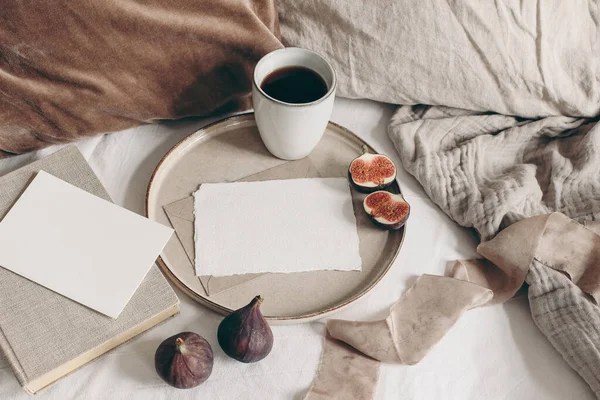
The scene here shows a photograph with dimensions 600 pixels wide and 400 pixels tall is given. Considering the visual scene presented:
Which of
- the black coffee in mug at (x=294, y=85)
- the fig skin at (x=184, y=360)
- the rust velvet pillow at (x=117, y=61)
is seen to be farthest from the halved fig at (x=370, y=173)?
the fig skin at (x=184, y=360)

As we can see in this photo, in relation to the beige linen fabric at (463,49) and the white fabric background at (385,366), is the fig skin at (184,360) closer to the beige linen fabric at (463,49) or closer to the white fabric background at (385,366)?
the white fabric background at (385,366)

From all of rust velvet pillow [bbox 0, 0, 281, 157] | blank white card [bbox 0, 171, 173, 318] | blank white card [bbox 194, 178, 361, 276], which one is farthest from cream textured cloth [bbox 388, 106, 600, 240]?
blank white card [bbox 0, 171, 173, 318]

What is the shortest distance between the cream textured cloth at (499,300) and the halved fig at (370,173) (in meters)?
0.16

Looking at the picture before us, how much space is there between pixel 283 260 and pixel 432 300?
22cm

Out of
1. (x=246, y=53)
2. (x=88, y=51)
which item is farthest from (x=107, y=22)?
(x=246, y=53)

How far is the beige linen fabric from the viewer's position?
35.5 inches

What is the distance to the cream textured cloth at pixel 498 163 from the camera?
2.92ft

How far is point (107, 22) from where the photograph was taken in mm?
797

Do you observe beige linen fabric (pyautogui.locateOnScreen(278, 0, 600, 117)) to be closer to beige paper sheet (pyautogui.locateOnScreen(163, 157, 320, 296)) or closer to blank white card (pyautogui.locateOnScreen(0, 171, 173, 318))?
beige paper sheet (pyautogui.locateOnScreen(163, 157, 320, 296))

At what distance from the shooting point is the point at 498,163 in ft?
3.18

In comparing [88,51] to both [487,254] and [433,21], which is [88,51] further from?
[487,254]

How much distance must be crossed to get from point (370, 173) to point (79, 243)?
431mm

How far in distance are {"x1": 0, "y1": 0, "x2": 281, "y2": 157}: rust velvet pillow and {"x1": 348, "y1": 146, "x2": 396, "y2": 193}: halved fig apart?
226 mm

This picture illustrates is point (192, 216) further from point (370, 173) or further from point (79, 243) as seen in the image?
point (370, 173)
